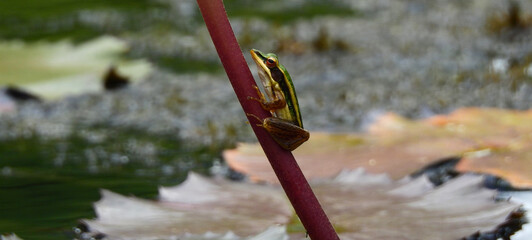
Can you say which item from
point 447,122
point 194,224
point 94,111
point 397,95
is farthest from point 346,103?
point 194,224

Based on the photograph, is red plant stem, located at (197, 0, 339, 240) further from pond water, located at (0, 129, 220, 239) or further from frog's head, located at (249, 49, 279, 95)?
pond water, located at (0, 129, 220, 239)

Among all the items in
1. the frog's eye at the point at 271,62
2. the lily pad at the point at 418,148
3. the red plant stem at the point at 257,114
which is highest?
the lily pad at the point at 418,148

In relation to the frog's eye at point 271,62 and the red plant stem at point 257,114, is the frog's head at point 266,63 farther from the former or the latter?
the red plant stem at point 257,114

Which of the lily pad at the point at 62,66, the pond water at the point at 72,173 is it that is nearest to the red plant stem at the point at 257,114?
the pond water at the point at 72,173

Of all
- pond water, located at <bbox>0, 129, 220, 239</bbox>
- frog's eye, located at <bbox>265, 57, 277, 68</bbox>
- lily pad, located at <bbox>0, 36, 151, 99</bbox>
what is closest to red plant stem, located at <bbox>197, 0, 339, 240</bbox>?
frog's eye, located at <bbox>265, 57, 277, 68</bbox>

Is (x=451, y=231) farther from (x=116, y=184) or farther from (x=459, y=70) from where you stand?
(x=459, y=70)
